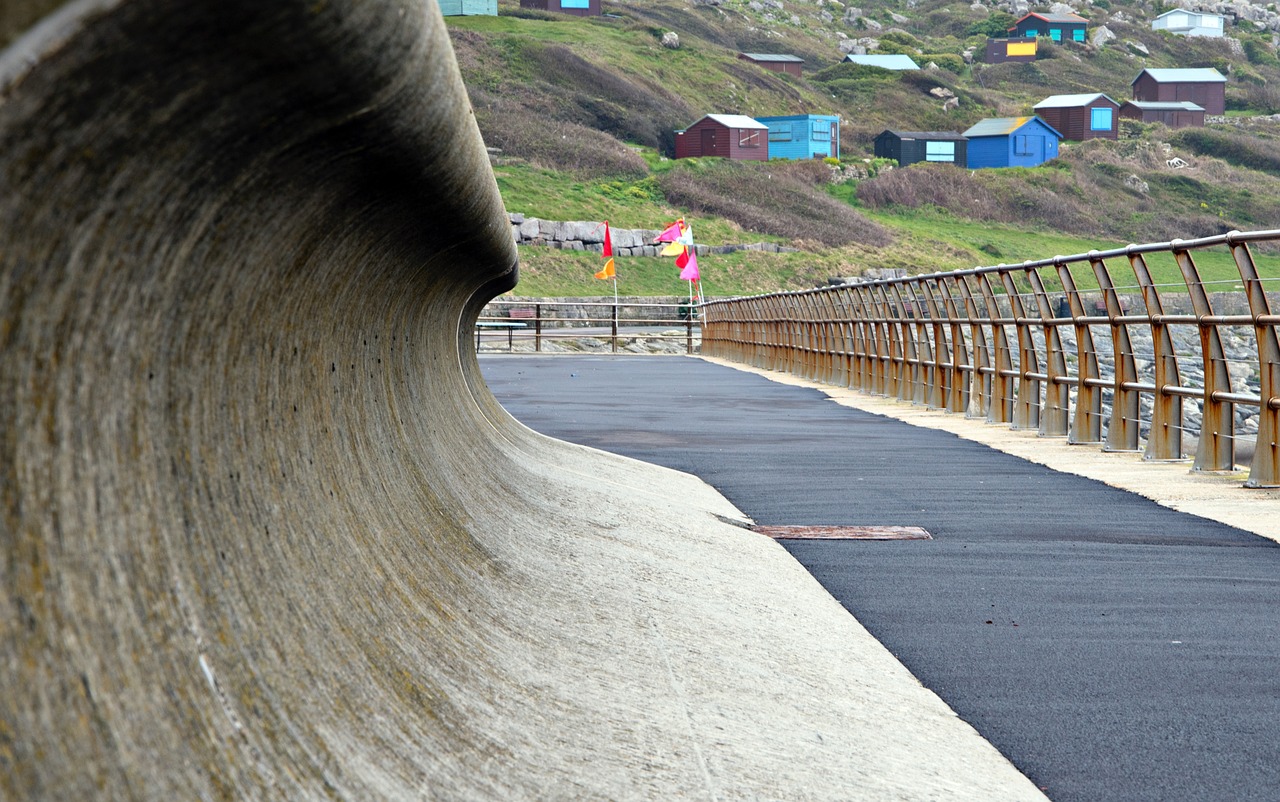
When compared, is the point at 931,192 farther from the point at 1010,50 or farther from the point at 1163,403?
the point at 1163,403

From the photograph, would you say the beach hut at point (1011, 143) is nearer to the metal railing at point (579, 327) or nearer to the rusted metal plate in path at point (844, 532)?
the metal railing at point (579, 327)

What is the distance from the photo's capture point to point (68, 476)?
1525 millimetres

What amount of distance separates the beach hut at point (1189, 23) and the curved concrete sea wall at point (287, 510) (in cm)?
20658

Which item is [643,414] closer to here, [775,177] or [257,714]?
[257,714]

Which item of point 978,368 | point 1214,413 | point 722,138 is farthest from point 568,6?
point 1214,413

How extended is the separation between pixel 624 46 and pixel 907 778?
13269cm

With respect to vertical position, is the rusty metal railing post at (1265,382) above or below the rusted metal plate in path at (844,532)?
above

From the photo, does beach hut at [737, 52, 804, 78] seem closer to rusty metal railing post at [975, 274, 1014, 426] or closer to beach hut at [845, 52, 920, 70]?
beach hut at [845, 52, 920, 70]

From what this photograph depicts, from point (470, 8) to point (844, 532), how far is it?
14142cm

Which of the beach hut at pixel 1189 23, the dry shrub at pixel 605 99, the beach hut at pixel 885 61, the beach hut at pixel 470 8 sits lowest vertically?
the dry shrub at pixel 605 99

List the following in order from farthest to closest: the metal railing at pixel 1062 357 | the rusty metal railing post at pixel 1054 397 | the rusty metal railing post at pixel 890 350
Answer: the rusty metal railing post at pixel 890 350 → the rusty metal railing post at pixel 1054 397 → the metal railing at pixel 1062 357

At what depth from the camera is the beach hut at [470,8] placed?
140750 mm

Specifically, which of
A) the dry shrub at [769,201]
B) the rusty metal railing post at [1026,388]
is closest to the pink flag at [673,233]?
the rusty metal railing post at [1026,388]

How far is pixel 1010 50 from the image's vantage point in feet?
575
